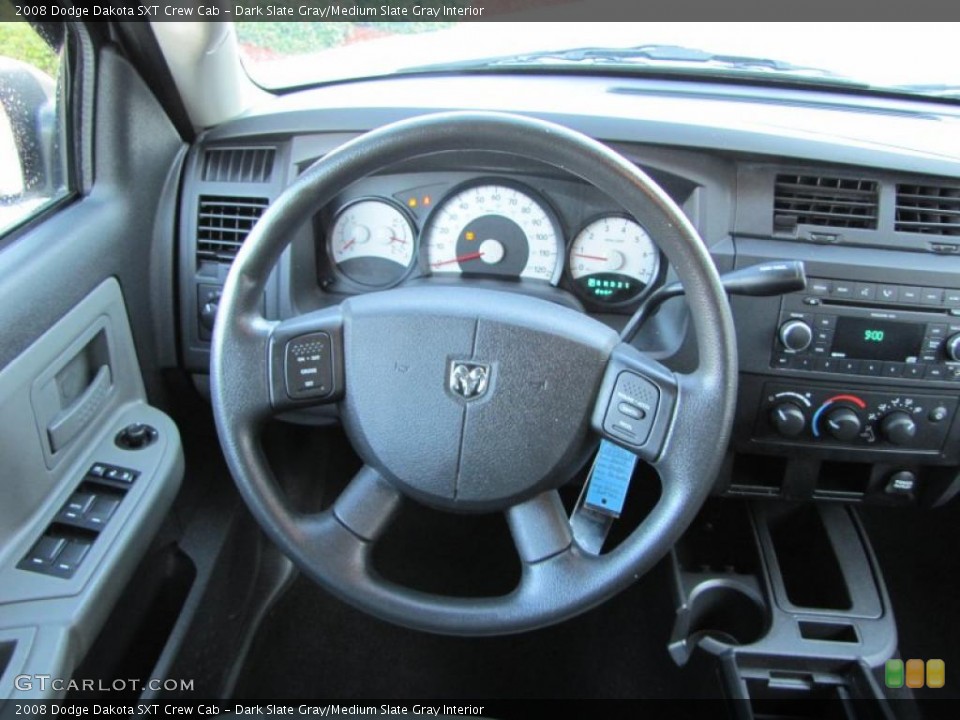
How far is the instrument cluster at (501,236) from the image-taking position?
1.46m

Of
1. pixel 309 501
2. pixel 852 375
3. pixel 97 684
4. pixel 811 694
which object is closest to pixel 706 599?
pixel 811 694

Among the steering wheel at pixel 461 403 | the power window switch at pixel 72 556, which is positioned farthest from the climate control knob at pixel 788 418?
the power window switch at pixel 72 556

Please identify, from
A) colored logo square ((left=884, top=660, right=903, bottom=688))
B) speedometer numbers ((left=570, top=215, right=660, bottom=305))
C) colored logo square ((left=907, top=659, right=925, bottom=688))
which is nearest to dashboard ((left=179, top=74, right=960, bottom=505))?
speedometer numbers ((left=570, top=215, right=660, bottom=305))

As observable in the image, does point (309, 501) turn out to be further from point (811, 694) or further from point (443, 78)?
point (811, 694)

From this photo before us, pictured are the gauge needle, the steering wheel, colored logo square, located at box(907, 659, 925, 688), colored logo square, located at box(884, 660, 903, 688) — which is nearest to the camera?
the steering wheel

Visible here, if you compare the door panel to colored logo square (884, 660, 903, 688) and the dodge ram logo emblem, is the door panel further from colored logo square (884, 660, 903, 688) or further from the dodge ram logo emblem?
colored logo square (884, 660, 903, 688)

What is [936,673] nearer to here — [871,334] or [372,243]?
[871,334]

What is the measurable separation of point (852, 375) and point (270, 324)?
96 centimetres

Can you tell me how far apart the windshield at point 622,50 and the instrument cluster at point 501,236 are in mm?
437

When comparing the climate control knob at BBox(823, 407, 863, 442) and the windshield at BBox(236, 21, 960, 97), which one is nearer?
the climate control knob at BBox(823, 407, 863, 442)

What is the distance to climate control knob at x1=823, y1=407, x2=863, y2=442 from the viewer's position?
1.43 meters

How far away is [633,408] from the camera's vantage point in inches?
40.8

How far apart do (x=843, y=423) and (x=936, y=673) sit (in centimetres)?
78

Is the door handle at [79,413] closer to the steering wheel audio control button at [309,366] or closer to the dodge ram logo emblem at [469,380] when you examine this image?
the steering wheel audio control button at [309,366]
